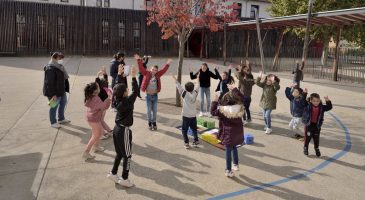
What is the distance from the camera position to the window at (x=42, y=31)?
2725 cm

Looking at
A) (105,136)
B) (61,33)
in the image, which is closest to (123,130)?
(105,136)

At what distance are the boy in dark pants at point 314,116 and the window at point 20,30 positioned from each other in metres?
25.7

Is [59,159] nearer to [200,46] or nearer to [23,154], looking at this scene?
[23,154]

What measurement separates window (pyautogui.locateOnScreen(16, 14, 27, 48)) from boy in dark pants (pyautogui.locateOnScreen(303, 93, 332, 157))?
25722 mm

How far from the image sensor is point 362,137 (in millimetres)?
8727

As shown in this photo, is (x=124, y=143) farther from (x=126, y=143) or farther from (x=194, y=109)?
(x=194, y=109)

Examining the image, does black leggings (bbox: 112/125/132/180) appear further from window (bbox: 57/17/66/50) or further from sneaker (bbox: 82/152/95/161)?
window (bbox: 57/17/66/50)

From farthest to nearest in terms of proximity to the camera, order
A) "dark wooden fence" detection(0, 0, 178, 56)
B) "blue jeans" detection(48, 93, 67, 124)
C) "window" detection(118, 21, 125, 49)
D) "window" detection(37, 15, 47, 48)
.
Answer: "window" detection(118, 21, 125, 49) < "window" detection(37, 15, 47, 48) < "dark wooden fence" detection(0, 0, 178, 56) < "blue jeans" detection(48, 93, 67, 124)

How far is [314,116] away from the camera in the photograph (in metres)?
7.00

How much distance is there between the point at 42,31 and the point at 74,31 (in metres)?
2.52

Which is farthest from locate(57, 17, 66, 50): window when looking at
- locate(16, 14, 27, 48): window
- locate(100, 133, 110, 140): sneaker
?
locate(100, 133, 110, 140): sneaker

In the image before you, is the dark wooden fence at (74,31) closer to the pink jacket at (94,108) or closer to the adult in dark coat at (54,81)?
the adult in dark coat at (54,81)

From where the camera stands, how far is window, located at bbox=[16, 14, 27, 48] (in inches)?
1051

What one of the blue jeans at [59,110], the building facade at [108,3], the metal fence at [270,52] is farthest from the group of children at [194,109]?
the building facade at [108,3]
